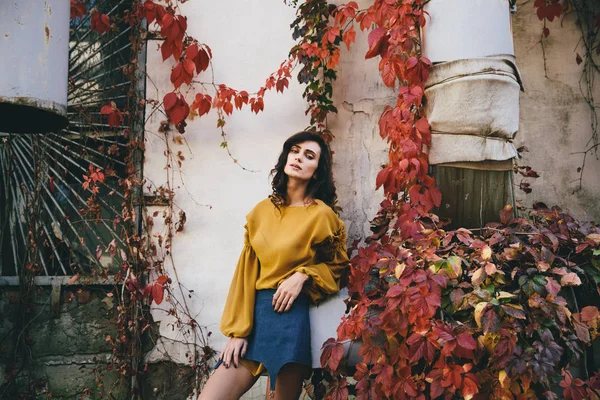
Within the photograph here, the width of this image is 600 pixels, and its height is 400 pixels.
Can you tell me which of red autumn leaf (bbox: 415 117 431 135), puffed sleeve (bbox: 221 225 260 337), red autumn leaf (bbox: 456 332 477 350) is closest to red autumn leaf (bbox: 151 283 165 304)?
puffed sleeve (bbox: 221 225 260 337)

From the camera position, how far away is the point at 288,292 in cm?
221

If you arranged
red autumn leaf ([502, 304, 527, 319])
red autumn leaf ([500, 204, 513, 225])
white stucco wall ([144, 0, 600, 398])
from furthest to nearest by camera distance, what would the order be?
white stucco wall ([144, 0, 600, 398]), red autumn leaf ([500, 204, 513, 225]), red autumn leaf ([502, 304, 527, 319])

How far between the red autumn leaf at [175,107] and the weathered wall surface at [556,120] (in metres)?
2.14

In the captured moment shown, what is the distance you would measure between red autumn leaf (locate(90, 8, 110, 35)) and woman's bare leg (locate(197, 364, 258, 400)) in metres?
2.30

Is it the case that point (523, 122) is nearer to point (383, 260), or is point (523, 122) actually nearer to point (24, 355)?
point (383, 260)

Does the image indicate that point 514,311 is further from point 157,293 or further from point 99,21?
point 99,21

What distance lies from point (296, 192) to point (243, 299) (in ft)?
1.83

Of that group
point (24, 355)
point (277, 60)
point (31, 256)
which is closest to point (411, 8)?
point (277, 60)

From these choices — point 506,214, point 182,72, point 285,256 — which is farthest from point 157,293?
point 506,214

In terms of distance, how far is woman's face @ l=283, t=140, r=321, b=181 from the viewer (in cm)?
246

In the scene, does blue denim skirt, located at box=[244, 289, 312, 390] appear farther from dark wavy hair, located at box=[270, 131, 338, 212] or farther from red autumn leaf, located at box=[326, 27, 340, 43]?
red autumn leaf, located at box=[326, 27, 340, 43]

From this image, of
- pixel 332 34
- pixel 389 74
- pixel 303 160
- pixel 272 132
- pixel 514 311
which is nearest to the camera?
pixel 514 311

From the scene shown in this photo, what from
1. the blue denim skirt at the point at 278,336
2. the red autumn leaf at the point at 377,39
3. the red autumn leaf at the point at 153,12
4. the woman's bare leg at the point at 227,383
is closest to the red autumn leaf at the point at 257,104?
the red autumn leaf at the point at 153,12

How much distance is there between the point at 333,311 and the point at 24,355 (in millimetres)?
2193
